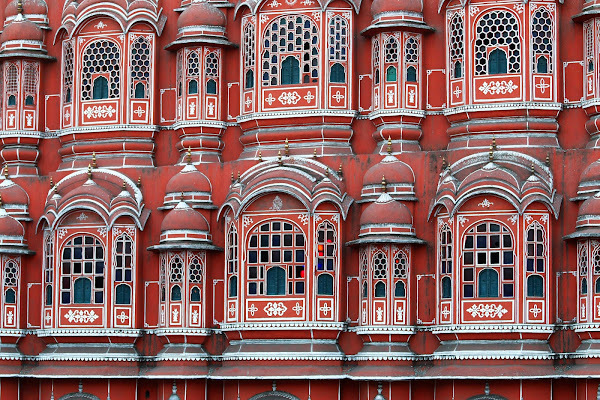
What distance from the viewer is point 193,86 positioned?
4284 cm

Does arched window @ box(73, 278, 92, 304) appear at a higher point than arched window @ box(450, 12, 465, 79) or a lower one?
lower

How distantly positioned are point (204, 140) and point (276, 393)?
7652 millimetres

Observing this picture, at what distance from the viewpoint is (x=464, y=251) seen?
38531mm

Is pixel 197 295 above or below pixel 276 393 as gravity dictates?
above

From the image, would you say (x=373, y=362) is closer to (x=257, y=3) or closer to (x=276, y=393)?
(x=276, y=393)

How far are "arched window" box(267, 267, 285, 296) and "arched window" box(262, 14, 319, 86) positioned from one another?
5.26 m

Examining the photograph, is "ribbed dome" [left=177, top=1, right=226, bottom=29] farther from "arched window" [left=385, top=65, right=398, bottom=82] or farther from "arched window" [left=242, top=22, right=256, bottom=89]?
"arched window" [left=385, top=65, right=398, bottom=82]

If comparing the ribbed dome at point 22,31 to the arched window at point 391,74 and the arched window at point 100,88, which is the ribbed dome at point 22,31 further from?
the arched window at point 391,74

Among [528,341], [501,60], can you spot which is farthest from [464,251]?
[501,60]

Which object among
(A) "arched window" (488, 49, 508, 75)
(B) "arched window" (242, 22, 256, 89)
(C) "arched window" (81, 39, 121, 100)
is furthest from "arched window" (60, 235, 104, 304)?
(A) "arched window" (488, 49, 508, 75)

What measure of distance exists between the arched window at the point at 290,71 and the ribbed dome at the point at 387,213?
4.49m

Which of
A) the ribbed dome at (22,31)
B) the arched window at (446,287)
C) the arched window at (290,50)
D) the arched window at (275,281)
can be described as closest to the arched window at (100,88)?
the ribbed dome at (22,31)

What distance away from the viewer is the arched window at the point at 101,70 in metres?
43.3

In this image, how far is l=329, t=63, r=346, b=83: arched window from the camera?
136 feet
